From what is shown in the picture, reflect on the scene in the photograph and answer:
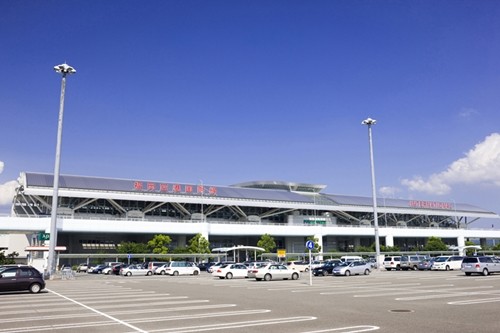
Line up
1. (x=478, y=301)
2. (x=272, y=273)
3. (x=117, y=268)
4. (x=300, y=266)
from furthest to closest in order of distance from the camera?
(x=117, y=268)
(x=300, y=266)
(x=272, y=273)
(x=478, y=301)

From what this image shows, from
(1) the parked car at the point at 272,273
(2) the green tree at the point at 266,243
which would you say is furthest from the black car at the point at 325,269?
(2) the green tree at the point at 266,243

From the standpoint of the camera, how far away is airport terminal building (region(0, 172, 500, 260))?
68438mm

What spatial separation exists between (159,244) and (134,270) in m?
18.1

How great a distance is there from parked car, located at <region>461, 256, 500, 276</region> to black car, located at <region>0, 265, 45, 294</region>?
28994 mm

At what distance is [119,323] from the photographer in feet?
39.5

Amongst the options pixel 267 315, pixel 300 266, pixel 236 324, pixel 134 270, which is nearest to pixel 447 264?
pixel 300 266

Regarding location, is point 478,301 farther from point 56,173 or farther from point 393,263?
point 393,263

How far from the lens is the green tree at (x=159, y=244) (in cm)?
6781

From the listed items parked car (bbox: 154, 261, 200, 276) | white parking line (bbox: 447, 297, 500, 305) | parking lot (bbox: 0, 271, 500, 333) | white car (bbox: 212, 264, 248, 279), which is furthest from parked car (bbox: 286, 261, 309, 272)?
white parking line (bbox: 447, 297, 500, 305)

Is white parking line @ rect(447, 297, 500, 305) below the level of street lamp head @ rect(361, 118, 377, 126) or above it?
below

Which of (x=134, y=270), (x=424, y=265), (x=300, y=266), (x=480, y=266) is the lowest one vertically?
(x=134, y=270)

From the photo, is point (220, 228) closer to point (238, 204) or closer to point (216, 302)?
point (238, 204)

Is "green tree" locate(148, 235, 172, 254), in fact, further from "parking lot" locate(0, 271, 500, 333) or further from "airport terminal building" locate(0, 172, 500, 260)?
"parking lot" locate(0, 271, 500, 333)

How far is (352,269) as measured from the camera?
4012 cm
